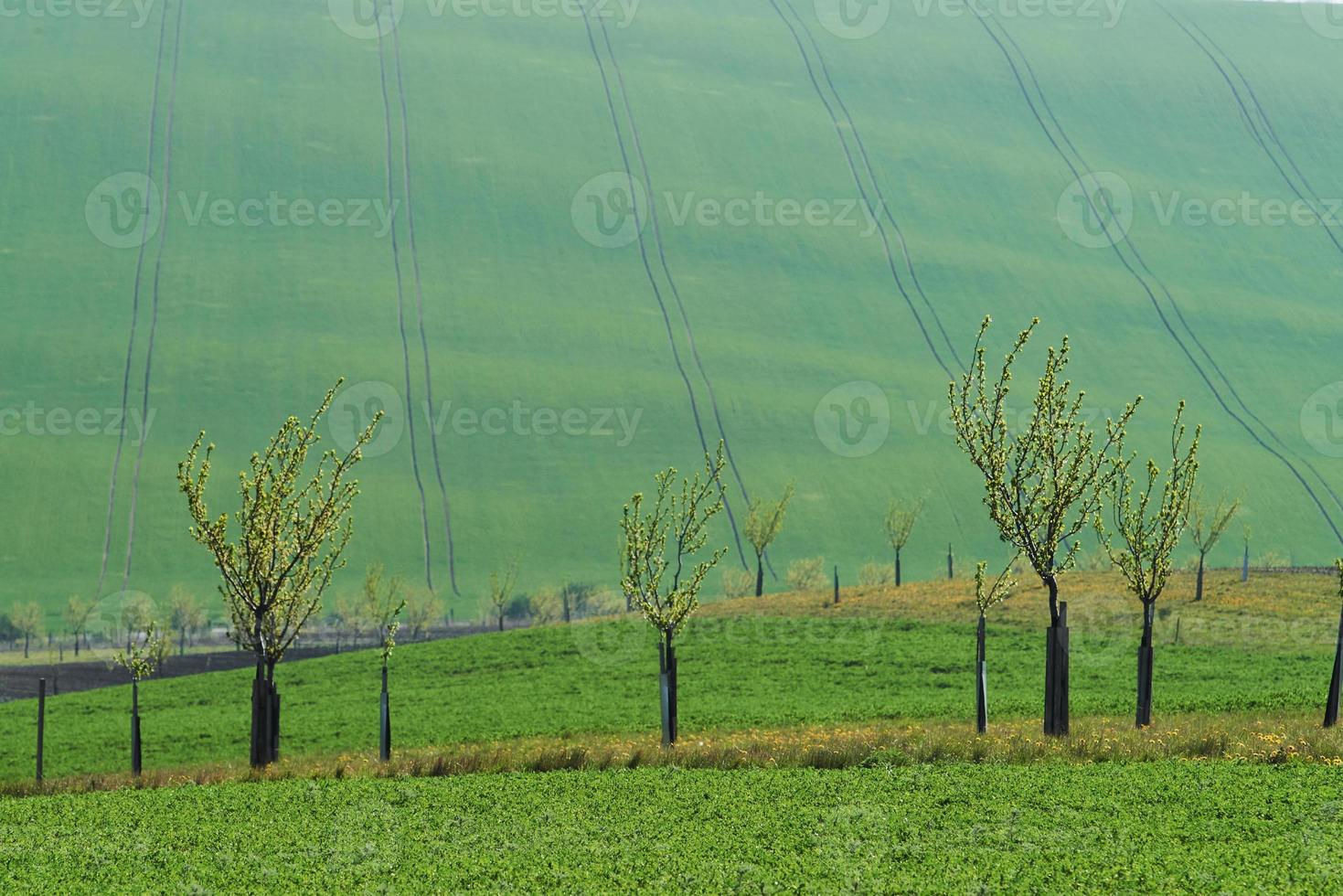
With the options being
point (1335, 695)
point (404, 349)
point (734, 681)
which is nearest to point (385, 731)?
point (1335, 695)

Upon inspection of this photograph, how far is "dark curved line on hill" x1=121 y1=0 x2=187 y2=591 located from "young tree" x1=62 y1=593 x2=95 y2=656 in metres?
5.55

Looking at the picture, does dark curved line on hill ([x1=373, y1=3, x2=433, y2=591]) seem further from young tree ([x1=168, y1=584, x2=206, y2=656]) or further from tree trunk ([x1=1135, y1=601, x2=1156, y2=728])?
tree trunk ([x1=1135, y1=601, x2=1156, y2=728])

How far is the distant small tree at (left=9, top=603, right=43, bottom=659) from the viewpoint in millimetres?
122938

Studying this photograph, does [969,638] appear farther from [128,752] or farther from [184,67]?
[184,67]

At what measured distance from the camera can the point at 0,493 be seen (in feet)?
450

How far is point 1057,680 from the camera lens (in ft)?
115

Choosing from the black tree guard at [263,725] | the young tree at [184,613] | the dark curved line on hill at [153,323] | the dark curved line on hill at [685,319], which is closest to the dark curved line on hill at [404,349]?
the young tree at [184,613]

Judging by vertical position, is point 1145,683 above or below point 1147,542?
below

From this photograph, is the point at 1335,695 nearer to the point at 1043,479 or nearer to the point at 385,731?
the point at 1043,479

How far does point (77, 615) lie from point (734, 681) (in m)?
82.6

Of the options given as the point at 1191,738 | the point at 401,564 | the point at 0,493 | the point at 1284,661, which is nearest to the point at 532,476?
the point at 401,564

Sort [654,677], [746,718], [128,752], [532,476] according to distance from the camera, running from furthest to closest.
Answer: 1. [532,476]
2. [654,677]
3. [128,752]
4. [746,718]

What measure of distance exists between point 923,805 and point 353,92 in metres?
190

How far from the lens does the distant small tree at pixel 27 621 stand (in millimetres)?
122938
